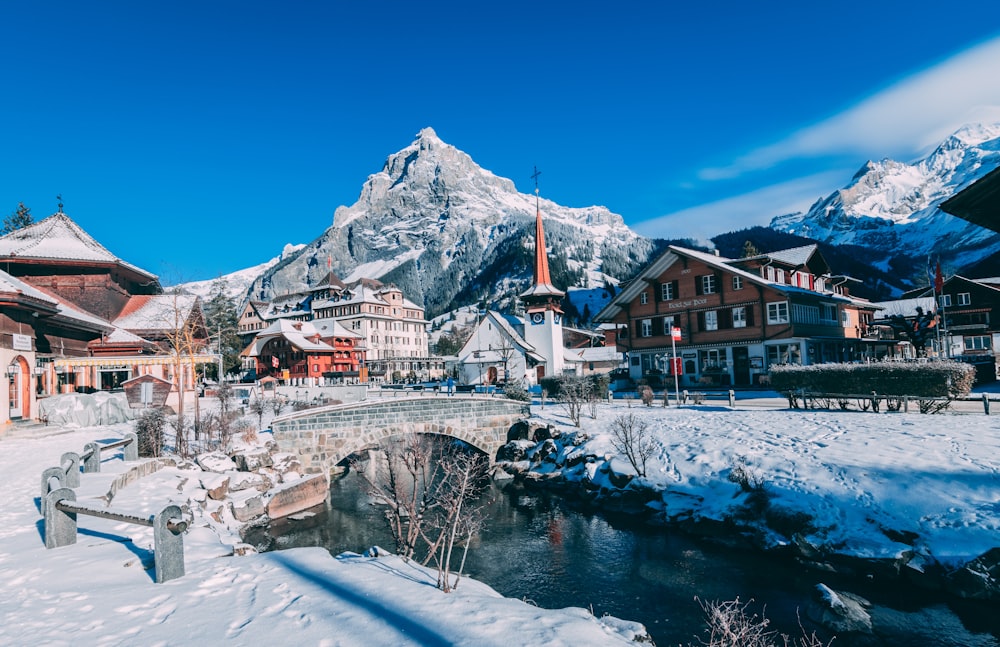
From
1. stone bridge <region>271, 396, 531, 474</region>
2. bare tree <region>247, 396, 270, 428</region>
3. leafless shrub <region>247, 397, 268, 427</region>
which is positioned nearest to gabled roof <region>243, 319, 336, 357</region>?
bare tree <region>247, 396, 270, 428</region>

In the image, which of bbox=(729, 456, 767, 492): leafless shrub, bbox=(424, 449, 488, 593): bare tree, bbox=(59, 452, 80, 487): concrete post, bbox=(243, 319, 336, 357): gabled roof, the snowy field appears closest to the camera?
the snowy field

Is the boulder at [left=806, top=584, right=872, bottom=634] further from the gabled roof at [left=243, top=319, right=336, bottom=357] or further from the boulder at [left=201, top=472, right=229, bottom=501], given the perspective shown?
the gabled roof at [left=243, top=319, right=336, bottom=357]

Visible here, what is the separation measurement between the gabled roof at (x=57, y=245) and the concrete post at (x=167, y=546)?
129ft

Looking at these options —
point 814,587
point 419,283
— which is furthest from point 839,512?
point 419,283

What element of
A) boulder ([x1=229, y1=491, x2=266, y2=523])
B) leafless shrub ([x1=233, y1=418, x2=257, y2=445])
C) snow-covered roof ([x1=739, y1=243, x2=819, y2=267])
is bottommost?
boulder ([x1=229, y1=491, x2=266, y2=523])

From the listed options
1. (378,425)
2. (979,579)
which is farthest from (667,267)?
(979,579)

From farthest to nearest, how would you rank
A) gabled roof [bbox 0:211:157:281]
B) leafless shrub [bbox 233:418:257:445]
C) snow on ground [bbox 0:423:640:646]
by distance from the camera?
gabled roof [bbox 0:211:157:281], leafless shrub [bbox 233:418:257:445], snow on ground [bbox 0:423:640:646]

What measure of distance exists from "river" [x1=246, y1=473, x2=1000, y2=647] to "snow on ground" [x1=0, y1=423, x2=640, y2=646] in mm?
4598

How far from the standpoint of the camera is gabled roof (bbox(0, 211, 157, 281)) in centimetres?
3653

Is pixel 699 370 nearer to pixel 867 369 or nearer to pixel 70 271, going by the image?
pixel 867 369

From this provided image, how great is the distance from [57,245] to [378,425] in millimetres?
31435

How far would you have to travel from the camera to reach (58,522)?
9117 mm

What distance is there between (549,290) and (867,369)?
33187mm

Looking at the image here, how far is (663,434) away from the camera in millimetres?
23500
